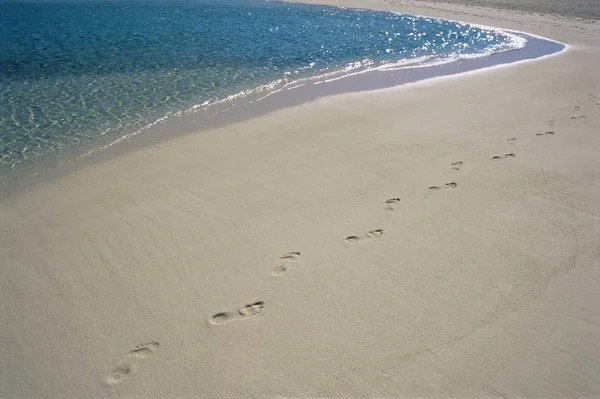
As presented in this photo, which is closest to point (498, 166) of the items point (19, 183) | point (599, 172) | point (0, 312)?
point (599, 172)

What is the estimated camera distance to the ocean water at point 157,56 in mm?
8250

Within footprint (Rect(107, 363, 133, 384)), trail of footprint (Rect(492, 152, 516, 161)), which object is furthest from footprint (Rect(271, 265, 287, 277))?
trail of footprint (Rect(492, 152, 516, 161))

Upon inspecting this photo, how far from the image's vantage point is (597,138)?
709 centimetres

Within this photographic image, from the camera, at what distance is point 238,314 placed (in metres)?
3.71

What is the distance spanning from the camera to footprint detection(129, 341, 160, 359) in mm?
3377

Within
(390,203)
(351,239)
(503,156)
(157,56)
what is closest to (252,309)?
(351,239)

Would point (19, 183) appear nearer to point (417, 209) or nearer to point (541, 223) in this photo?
point (417, 209)

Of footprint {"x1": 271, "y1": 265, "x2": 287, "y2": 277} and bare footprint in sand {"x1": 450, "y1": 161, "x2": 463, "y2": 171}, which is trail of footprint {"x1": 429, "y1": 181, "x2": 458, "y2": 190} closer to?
bare footprint in sand {"x1": 450, "y1": 161, "x2": 463, "y2": 171}

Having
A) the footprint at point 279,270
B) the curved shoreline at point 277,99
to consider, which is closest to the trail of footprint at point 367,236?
the footprint at point 279,270

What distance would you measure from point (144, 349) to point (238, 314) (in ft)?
2.57

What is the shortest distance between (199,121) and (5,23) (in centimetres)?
1683

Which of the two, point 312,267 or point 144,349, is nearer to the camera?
point 144,349

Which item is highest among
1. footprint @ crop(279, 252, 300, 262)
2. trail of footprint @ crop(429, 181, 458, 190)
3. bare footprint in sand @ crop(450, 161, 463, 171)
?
bare footprint in sand @ crop(450, 161, 463, 171)

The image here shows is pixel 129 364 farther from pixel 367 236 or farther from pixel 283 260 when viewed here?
pixel 367 236
